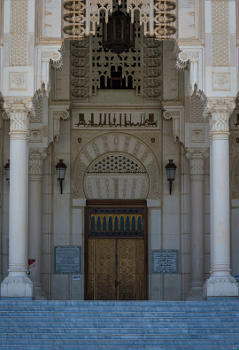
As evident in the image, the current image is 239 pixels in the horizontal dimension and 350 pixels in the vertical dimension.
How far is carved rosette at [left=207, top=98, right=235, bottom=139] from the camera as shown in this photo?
51.1 ft

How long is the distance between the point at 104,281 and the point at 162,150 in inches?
112

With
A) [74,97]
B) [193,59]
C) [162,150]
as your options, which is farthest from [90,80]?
[193,59]

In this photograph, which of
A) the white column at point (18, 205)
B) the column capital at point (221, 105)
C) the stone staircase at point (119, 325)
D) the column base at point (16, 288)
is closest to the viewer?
the stone staircase at point (119, 325)

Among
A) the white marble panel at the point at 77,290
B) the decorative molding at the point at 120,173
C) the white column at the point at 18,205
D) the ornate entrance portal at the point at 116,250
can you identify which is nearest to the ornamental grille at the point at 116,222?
the ornate entrance portal at the point at 116,250

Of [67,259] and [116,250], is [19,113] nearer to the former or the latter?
[67,259]

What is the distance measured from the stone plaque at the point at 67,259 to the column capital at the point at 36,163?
150 cm

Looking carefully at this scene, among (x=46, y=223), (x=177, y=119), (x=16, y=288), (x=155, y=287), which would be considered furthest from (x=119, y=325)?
(x=177, y=119)

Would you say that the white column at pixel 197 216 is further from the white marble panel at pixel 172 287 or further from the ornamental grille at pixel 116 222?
the ornamental grille at pixel 116 222

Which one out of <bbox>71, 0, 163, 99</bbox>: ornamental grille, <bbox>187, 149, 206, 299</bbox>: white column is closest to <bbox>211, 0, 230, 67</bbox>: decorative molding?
<bbox>71, 0, 163, 99</bbox>: ornamental grille

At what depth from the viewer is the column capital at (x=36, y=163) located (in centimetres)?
1862

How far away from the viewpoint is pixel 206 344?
42.7 feet

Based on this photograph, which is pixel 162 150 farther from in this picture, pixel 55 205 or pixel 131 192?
pixel 55 205

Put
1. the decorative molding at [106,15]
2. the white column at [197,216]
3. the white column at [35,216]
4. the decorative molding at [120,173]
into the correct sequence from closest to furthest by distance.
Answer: the decorative molding at [106,15] → the white column at [35,216] → the white column at [197,216] → the decorative molding at [120,173]

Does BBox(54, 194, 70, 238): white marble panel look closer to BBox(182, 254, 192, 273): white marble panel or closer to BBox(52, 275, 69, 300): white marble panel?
BBox(52, 275, 69, 300): white marble panel
